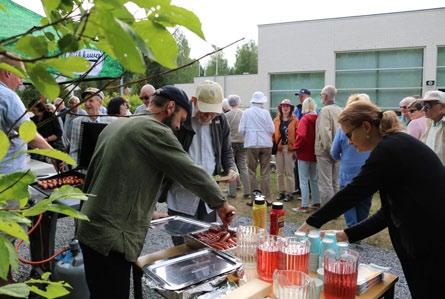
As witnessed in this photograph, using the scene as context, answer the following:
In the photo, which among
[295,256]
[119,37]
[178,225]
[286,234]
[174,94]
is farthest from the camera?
[286,234]

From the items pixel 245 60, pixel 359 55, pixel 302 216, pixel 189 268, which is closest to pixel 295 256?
pixel 189 268

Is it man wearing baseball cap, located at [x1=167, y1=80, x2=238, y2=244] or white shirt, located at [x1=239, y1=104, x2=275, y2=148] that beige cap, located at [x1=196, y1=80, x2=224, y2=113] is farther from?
white shirt, located at [x1=239, y1=104, x2=275, y2=148]

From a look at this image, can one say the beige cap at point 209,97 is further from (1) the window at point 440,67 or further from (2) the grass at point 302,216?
(1) the window at point 440,67

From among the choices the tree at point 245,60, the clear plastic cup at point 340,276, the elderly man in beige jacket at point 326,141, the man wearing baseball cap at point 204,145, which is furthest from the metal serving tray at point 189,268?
the tree at point 245,60

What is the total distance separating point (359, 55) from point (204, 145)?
13564 millimetres

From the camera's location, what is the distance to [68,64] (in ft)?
1.82

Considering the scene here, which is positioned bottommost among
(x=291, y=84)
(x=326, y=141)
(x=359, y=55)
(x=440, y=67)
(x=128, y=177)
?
(x=326, y=141)

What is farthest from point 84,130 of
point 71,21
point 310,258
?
point 71,21

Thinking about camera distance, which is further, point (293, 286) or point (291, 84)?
point (291, 84)

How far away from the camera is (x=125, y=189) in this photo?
1.67m

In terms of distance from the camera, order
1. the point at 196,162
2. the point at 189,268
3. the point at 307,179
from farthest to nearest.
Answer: the point at 307,179
the point at 196,162
the point at 189,268

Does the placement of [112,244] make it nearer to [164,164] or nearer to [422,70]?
[164,164]

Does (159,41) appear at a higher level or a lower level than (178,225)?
higher

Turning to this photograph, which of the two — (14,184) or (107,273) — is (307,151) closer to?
(107,273)
